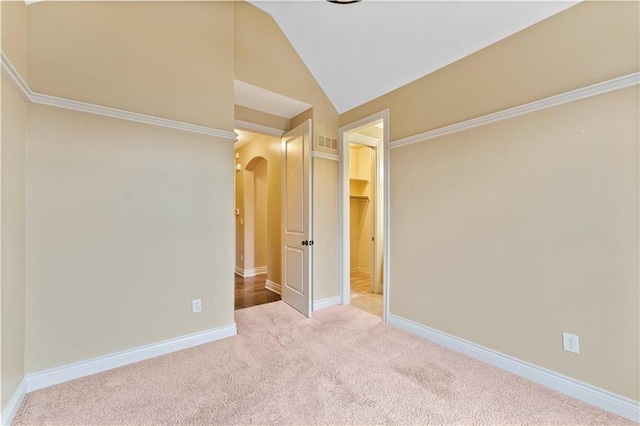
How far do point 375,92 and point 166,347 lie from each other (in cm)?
332

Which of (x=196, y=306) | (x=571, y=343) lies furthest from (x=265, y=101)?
(x=571, y=343)

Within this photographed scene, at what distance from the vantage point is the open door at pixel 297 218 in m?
3.22

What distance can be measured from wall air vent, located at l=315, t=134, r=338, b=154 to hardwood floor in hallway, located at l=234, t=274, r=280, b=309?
88.7 inches

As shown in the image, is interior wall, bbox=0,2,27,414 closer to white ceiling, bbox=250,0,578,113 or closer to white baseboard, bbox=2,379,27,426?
white baseboard, bbox=2,379,27,426

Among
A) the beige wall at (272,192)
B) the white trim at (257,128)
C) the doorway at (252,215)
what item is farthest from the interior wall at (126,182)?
the doorway at (252,215)

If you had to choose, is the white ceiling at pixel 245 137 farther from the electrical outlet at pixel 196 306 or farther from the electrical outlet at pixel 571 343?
the electrical outlet at pixel 571 343

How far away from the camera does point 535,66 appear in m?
1.94

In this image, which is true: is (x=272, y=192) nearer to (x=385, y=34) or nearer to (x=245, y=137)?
(x=245, y=137)

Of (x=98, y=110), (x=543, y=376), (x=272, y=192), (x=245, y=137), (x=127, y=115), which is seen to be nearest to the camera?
(x=543, y=376)

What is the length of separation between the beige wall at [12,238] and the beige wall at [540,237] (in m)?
3.01

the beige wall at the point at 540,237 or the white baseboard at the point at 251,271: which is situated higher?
the beige wall at the point at 540,237

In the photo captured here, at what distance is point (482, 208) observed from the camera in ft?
7.30

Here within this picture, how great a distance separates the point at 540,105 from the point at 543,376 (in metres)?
1.92

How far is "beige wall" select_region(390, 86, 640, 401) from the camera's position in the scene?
5.31ft
